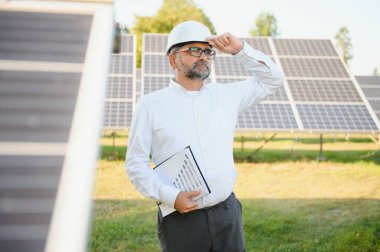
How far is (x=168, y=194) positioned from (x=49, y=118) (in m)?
1.71

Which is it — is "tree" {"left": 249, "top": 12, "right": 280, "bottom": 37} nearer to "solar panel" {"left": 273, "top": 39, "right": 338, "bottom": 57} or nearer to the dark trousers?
"solar panel" {"left": 273, "top": 39, "right": 338, "bottom": 57}

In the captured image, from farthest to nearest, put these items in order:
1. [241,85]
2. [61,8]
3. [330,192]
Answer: [330,192] → [241,85] → [61,8]

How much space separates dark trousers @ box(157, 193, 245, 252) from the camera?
2734 millimetres

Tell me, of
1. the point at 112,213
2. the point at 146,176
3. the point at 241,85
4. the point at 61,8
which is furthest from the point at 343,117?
the point at 61,8

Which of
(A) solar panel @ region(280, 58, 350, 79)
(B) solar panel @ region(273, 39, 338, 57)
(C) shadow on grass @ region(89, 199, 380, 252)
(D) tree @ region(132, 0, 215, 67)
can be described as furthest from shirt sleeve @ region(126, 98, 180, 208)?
(D) tree @ region(132, 0, 215, 67)

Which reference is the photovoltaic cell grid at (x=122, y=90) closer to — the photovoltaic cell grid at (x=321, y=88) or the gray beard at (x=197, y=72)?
the photovoltaic cell grid at (x=321, y=88)

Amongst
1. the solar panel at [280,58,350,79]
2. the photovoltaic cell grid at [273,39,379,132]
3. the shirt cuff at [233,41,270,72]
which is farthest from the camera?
the solar panel at [280,58,350,79]

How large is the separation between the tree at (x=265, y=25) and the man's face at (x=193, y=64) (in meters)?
46.1

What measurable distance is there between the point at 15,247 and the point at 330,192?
26.1 feet

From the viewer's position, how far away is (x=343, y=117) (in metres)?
10.7

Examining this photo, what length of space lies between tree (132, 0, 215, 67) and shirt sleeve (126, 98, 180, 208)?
36105 mm

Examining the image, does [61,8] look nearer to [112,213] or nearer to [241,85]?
[241,85]

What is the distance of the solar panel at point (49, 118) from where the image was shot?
0.80 m

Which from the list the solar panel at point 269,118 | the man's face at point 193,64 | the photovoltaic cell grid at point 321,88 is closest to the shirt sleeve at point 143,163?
the man's face at point 193,64
